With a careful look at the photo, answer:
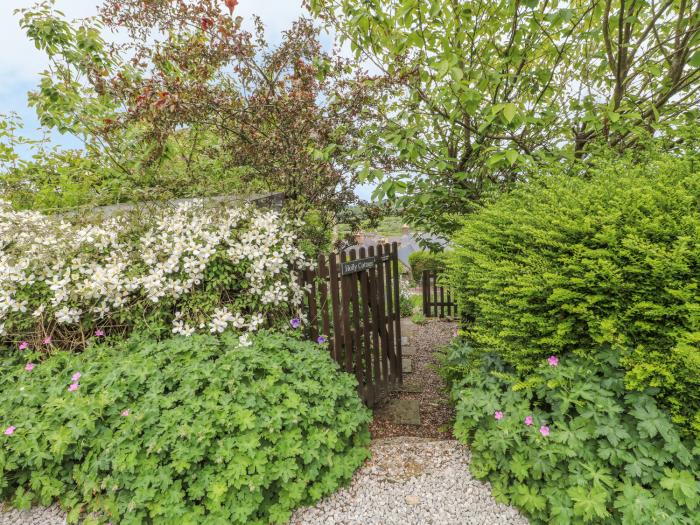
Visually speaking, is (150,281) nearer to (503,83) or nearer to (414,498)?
(414,498)

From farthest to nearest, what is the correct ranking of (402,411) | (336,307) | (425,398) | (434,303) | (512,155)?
(434,303), (425,398), (402,411), (336,307), (512,155)

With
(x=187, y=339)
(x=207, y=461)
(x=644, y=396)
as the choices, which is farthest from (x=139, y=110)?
(x=644, y=396)

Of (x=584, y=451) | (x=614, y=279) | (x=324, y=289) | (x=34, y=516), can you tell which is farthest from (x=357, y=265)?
(x=34, y=516)

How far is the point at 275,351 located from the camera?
2391 mm

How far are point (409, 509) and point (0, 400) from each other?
255 centimetres

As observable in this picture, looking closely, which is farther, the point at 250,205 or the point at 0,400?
the point at 250,205

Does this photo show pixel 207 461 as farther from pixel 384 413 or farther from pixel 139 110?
pixel 139 110

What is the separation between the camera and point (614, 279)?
5.77ft

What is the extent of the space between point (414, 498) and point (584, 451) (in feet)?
3.10

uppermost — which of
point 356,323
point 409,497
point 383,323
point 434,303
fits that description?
point 356,323

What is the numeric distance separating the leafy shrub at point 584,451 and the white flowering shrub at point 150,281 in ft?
5.68

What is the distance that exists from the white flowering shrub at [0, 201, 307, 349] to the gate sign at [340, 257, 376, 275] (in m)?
0.42

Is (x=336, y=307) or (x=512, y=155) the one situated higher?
(x=512, y=155)

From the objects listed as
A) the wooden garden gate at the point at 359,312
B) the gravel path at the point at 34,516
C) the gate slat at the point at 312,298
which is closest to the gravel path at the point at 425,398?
the wooden garden gate at the point at 359,312
